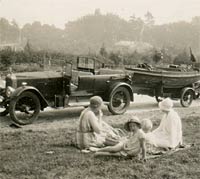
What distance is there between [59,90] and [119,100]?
182 centimetres

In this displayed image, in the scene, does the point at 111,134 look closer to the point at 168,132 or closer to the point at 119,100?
the point at 168,132

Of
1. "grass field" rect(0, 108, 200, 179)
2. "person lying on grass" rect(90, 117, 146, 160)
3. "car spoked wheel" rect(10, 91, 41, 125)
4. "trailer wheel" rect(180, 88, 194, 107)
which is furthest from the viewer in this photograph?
"trailer wheel" rect(180, 88, 194, 107)

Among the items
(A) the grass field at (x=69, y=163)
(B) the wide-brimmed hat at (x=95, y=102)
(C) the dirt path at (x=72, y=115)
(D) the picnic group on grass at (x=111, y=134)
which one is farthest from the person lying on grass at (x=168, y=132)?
(C) the dirt path at (x=72, y=115)

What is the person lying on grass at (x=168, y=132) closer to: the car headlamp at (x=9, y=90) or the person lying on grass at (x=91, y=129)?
the person lying on grass at (x=91, y=129)

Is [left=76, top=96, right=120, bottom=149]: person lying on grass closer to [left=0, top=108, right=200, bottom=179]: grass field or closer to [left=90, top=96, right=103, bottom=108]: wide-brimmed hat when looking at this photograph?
[left=90, top=96, right=103, bottom=108]: wide-brimmed hat

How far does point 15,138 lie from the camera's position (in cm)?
A: 730

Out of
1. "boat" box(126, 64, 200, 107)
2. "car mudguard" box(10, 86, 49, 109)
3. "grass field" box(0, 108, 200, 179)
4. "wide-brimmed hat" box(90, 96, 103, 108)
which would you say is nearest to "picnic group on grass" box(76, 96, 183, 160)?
"wide-brimmed hat" box(90, 96, 103, 108)

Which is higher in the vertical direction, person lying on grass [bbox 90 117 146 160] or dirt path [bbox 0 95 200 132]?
person lying on grass [bbox 90 117 146 160]

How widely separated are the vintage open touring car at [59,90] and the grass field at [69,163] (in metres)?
1.56

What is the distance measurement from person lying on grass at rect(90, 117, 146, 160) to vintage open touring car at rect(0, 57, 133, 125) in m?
3.33

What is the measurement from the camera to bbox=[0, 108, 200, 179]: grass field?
521 cm

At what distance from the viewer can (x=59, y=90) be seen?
9867 mm

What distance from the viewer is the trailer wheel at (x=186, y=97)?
41.9 ft

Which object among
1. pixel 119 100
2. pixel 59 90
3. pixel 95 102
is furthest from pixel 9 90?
pixel 95 102
